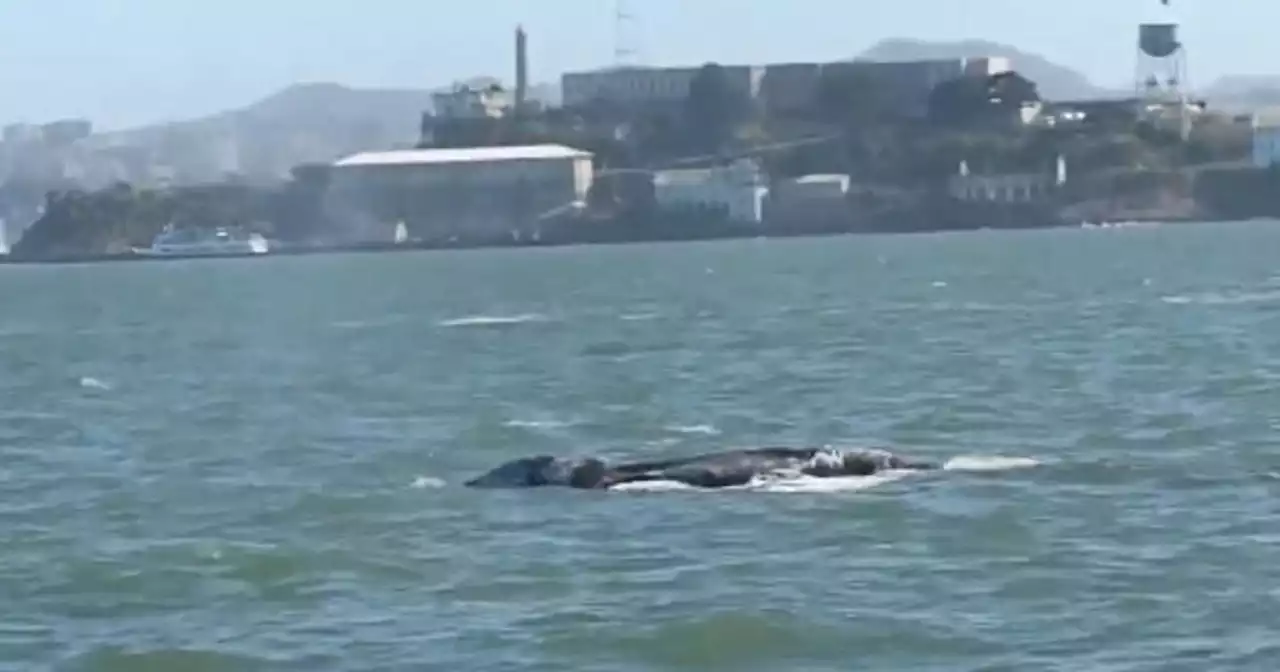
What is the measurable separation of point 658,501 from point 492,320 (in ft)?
152

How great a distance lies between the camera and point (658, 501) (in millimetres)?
27781

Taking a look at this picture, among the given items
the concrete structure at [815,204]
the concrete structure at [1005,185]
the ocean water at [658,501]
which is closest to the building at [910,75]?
the concrete structure at [1005,185]

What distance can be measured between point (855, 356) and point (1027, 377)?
740cm

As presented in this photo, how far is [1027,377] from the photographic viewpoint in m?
45.0

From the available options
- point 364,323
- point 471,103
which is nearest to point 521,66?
point 471,103

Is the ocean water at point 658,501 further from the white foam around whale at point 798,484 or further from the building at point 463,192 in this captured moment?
the building at point 463,192

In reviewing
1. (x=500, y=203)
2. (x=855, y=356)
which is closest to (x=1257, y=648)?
(x=855, y=356)

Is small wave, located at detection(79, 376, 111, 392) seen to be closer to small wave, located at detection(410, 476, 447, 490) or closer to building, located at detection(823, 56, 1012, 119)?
small wave, located at detection(410, 476, 447, 490)

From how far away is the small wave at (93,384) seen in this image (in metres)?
52.6

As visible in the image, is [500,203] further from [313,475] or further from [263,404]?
[313,475]

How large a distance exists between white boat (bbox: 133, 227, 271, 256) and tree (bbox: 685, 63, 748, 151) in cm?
2637

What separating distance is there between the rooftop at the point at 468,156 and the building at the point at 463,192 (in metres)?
0.06

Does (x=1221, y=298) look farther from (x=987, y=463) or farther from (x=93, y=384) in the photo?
(x=987, y=463)

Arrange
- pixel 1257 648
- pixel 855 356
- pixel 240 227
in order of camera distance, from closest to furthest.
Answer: pixel 1257 648
pixel 855 356
pixel 240 227
